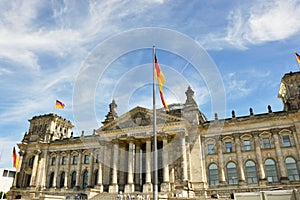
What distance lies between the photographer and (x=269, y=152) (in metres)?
35.9

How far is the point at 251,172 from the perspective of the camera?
36281mm

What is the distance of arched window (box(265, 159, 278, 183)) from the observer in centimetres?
3472

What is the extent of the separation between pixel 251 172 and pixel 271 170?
282 cm

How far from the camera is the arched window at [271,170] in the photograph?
34.7 metres

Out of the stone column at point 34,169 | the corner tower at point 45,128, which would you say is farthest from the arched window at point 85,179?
the corner tower at point 45,128

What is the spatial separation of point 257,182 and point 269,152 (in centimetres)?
488

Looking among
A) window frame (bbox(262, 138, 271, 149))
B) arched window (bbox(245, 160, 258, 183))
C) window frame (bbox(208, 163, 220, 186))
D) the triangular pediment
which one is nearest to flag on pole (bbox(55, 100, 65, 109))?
the triangular pediment

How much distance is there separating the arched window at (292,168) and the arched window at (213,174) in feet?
33.4

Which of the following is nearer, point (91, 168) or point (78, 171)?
point (91, 168)

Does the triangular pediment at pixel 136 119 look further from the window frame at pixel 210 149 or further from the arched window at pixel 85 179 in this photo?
the arched window at pixel 85 179

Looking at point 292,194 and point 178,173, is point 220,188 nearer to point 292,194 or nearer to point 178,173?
point 178,173

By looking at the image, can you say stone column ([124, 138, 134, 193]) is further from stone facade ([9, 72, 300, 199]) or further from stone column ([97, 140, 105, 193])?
stone column ([97, 140, 105, 193])

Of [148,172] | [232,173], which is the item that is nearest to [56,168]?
[148,172]

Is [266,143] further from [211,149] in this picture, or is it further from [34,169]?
[34,169]
